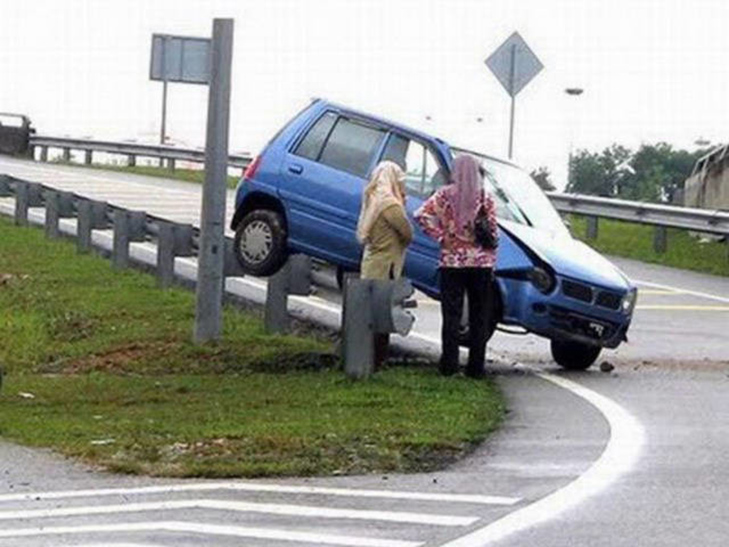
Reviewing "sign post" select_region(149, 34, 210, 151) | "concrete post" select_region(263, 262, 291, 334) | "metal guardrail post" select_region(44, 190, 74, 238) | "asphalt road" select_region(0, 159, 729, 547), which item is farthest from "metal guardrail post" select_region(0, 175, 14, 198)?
"asphalt road" select_region(0, 159, 729, 547)

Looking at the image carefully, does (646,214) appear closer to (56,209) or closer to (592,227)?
(592,227)

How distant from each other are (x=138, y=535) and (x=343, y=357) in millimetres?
6571

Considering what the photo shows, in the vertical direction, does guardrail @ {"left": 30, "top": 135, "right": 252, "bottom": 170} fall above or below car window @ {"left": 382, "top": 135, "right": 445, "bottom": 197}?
below

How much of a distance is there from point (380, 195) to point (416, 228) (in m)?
1.23

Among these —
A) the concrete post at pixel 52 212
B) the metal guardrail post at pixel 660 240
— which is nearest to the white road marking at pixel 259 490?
the concrete post at pixel 52 212

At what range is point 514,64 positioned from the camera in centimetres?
2855

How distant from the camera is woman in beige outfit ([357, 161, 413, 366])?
1719 cm

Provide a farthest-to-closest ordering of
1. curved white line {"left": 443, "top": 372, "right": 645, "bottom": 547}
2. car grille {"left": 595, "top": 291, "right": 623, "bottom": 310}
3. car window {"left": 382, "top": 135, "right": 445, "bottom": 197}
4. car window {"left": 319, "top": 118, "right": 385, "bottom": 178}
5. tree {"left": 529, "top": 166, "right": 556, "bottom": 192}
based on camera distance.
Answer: tree {"left": 529, "top": 166, "right": 556, "bottom": 192} → car window {"left": 319, "top": 118, "right": 385, "bottom": 178} → car window {"left": 382, "top": 135, "right": 445, "bottom": 197} → car grille {"left": 595, "top": 291, "right": 623, "bottom": 310} → curved white line {"left": 443, "top": 372, "right": 645, "bottom": 547}

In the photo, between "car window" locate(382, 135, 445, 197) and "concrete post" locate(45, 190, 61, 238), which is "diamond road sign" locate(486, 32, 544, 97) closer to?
"concrete post" locate(45, 190, 61, 238)

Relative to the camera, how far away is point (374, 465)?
12242 millimetres

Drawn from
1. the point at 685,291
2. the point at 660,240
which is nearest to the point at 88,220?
the point at 685,291

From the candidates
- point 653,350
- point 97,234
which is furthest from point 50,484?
point 97,234

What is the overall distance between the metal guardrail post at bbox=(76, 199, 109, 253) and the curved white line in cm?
1094

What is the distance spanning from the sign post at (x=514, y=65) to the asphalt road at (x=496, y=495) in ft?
40.8
